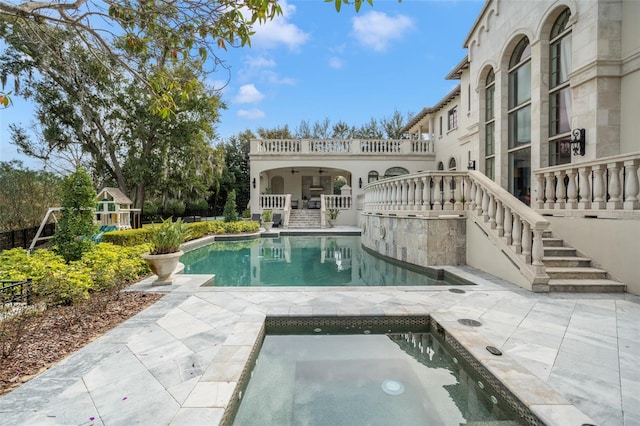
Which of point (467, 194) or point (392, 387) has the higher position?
point (467, 194)

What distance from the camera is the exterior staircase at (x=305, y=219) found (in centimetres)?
1827

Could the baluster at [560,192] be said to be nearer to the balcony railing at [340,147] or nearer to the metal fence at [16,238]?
the balcony railing at [340,147]

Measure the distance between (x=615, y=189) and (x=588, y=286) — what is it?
5.24 feet

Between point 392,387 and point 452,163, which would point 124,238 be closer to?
point 392,387

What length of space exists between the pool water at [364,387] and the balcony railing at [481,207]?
9.04 ft

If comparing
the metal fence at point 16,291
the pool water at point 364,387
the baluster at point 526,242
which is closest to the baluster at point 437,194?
the baluster at point 526,242

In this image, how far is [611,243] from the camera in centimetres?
505

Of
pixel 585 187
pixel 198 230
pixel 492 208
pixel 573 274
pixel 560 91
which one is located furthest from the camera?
pixel 198 230

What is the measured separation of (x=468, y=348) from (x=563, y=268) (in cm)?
368

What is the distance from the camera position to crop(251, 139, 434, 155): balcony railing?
1878 centimetres

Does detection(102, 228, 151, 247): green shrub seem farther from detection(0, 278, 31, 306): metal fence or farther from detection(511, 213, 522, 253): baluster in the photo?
detection(511, 213, 522, 253): baluster

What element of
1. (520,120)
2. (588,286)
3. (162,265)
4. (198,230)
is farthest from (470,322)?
(198,230)

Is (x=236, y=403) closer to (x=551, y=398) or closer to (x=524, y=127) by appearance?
(x=551, y=398)

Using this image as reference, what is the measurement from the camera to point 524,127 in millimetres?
8422
